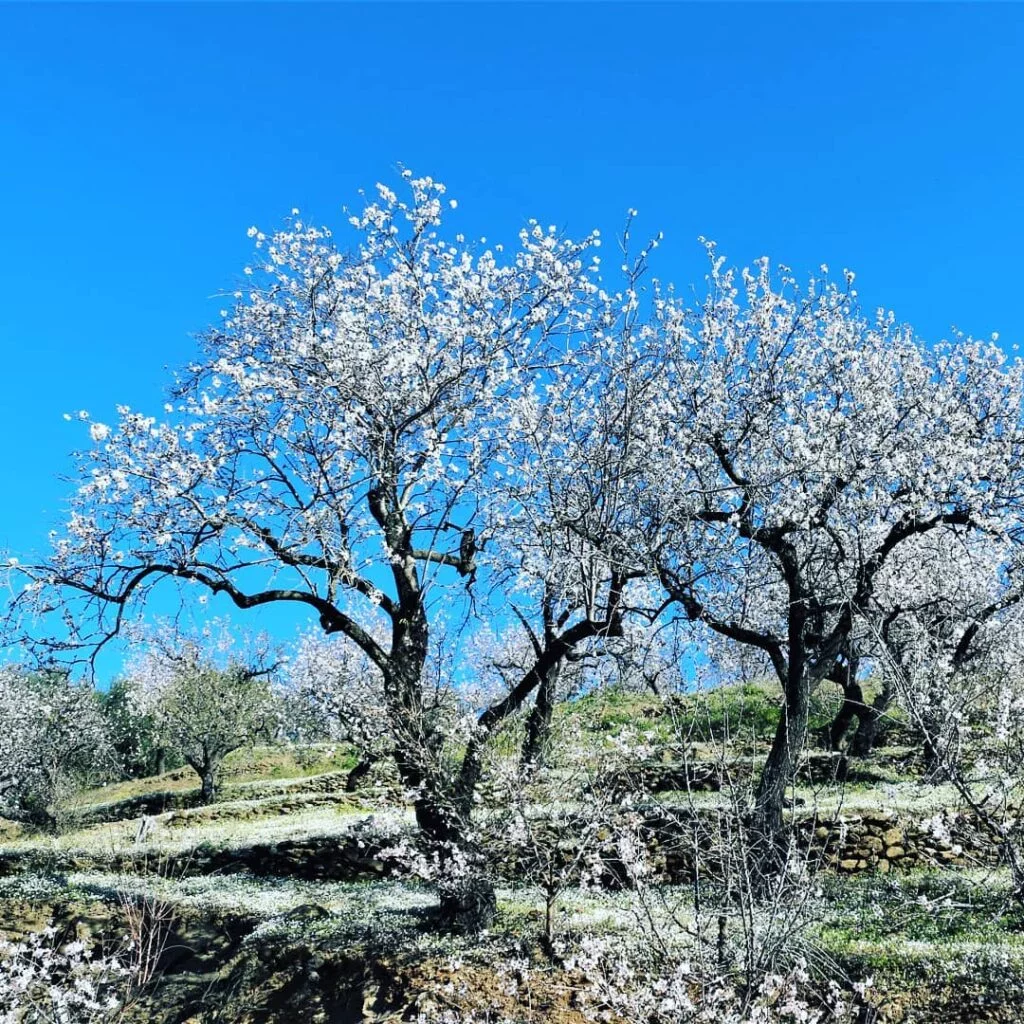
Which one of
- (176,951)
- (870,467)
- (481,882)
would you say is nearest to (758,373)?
(870,467)

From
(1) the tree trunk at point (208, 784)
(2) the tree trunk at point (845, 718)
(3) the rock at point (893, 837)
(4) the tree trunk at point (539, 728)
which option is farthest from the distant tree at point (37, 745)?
(3) the rock at point (893, 837)

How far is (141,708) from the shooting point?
3850 centimetres

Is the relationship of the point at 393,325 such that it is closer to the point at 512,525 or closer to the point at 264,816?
the point at 512,525

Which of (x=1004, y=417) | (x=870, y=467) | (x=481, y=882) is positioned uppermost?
(x=1004, y=417)

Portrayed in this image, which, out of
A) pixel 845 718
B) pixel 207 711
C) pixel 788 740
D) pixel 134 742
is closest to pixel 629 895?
pixel 788 740

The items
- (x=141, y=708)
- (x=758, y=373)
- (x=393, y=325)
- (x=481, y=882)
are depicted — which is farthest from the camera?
(x=141, y=708)

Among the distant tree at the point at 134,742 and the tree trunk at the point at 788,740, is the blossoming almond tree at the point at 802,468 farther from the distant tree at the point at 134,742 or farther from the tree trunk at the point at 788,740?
the distant tree at the point at 134,742

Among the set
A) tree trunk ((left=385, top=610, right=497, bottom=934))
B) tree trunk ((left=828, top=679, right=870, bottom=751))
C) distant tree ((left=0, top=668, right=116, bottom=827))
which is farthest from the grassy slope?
distant tree ((left=0, top=668, right=116, bottom=827))

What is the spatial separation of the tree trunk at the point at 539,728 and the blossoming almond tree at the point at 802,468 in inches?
96.7

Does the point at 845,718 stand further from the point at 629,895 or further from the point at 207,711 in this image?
the point at 207,711

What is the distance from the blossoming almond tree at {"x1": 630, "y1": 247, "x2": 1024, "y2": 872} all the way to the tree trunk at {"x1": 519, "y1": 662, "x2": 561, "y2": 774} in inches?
96.7

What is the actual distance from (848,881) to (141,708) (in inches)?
1310

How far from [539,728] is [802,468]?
19.5 ft

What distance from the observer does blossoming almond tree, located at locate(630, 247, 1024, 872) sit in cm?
1383
